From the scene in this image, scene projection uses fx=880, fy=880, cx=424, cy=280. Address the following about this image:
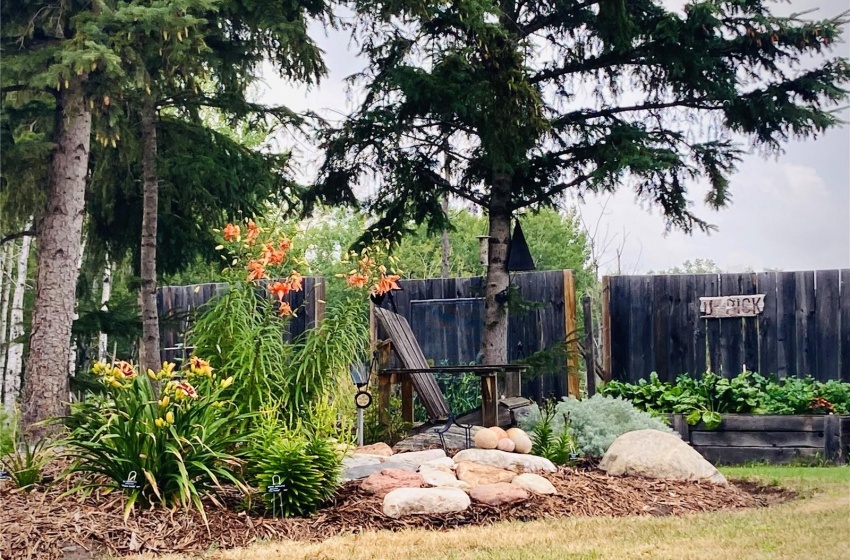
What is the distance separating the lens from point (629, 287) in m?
8.68

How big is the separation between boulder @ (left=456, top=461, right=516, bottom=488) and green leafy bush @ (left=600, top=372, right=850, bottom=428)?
8.58 ft

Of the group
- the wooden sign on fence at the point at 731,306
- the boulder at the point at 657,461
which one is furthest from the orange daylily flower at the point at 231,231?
the wooden sign on fence at the point at 731,306

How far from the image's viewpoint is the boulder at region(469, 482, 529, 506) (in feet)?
14.8

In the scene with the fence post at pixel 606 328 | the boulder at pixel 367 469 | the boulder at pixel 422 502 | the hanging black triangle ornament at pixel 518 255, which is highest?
the hanging black triangle ornament at pixel 518 255

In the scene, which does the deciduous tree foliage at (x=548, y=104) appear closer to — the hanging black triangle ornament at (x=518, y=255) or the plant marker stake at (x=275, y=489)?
the hanging black triangle ornament at (x=518, y=255)

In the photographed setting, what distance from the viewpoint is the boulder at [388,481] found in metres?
4.62

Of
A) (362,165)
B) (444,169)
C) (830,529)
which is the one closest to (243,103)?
(362,165)

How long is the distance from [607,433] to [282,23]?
4.05m

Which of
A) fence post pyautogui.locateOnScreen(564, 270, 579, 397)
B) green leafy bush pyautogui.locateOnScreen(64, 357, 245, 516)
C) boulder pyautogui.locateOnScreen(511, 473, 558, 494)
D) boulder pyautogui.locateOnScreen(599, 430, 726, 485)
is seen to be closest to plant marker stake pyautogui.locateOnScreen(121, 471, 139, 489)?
green leafy bush pyautogui.locateOnScreen(64, 357, 245, 516)

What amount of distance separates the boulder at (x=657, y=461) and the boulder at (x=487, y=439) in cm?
72

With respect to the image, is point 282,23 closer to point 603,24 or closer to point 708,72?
point 603,24

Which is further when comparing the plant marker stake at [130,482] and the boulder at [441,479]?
the boulder at [441,479]

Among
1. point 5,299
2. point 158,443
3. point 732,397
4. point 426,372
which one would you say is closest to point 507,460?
point 426,372

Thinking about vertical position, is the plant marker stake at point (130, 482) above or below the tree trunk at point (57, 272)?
below
